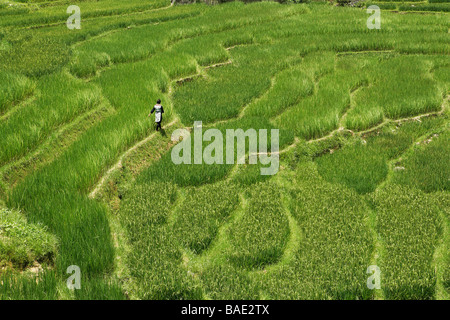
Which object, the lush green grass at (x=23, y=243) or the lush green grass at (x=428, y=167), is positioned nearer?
the lush green grass at (x=23, y=243)

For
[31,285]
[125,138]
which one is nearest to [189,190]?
[125,138]

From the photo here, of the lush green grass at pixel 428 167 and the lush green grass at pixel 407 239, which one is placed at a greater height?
the lush green grass at pixel 428 167

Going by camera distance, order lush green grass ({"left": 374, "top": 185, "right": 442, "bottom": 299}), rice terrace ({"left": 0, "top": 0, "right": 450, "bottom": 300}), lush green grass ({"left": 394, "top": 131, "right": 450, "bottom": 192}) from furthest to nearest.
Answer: lush green grass ({"left": 394, "top": 131, "right": 450, "bottom": 192}), rice terrace ({"left": 0, "top": 0, "right": 450, "bottom": 300}), lush green grass ({"left": 374, "top": 185, "right": 442, "bottom": 299})

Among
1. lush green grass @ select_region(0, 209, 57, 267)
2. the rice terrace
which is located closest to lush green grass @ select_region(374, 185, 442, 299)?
the rice terrace

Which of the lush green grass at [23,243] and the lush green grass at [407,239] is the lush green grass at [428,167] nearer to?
the lush green grass at [407,239]

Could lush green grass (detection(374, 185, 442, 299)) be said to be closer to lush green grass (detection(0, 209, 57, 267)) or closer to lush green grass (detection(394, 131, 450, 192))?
lush green grass (detection(394, 131, 450, 192))

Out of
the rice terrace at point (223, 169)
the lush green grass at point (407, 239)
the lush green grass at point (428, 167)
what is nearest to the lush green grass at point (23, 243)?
the rice terrace at point (223, 169)

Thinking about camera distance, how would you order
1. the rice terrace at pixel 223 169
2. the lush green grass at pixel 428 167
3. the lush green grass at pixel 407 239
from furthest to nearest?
1. the lush green grass at pixel 428 167
2. the rice terrace at pixel 223 169
3. the lush green grass at pixel 407 239

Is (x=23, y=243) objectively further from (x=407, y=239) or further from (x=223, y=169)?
(x=407, y=239)

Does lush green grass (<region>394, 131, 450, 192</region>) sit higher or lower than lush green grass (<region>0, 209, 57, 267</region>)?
higher
